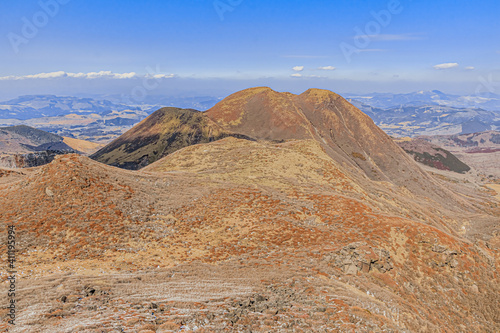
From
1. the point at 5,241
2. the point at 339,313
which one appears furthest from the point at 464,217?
the point at 5,241

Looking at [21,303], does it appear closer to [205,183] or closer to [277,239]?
[277,239]

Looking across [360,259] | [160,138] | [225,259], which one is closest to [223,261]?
[225,259]

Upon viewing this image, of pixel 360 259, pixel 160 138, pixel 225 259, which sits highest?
pixel 360 259

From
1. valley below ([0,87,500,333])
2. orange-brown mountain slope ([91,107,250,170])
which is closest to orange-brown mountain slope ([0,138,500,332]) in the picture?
valley below ([0,87,500,333])

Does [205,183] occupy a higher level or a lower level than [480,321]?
higher

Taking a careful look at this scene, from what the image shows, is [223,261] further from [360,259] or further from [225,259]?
[360,259]

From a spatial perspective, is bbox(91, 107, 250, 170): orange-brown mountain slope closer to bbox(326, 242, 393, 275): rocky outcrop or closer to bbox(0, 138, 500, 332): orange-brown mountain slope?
bbox(0, 138, 500, 332): orange-brown mountain slope

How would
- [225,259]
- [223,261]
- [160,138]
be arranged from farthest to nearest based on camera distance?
[160,138], [225,259], [223,261]

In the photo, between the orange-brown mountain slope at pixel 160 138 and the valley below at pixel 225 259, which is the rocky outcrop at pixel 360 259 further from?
the orange-brown mountain slope at pixel 160 138

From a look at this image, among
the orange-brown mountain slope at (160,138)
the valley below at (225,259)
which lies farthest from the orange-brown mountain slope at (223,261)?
the orange-brown mountain slope at (160,138)

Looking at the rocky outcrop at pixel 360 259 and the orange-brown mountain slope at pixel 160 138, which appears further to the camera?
the orange-brown mountain slope at pixel 160 138

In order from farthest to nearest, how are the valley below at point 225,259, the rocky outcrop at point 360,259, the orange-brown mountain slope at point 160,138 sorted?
the orange-brown mountain slope at point 160,138
the rocky outcrop at point 360,259
the valley below at point 225,259
